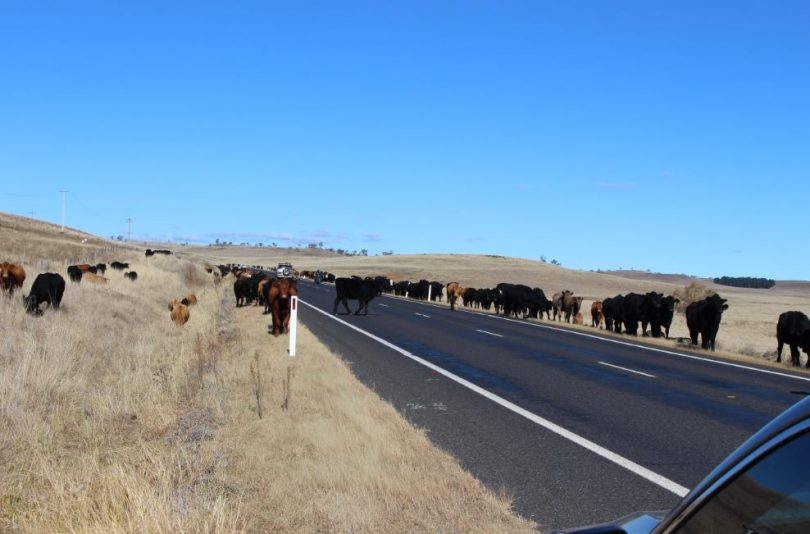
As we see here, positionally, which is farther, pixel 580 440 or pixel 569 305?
pixel 569 305

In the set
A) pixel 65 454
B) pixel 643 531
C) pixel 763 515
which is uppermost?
pixel 763 515

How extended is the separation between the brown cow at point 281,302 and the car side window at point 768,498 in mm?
16282

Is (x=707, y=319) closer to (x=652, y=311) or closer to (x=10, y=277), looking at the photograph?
(x=652, y=311)

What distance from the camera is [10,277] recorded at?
2431 cm

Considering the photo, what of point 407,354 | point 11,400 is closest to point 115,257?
point 407,354

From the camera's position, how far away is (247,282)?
33469mm

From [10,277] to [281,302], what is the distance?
10.3 m

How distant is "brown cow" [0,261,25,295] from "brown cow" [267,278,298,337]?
9.25 m

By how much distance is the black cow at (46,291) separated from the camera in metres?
20.9

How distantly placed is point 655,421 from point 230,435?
5.46 m

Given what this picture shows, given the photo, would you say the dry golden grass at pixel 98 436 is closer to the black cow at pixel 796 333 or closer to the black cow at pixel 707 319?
the black cow at pixel 796 333

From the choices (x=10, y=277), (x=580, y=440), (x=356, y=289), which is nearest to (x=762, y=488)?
(x=580, y=440)

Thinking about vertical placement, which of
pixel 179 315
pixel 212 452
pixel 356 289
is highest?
pixel 356 289

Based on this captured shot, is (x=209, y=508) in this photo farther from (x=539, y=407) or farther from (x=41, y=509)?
(x=539, y=407)
